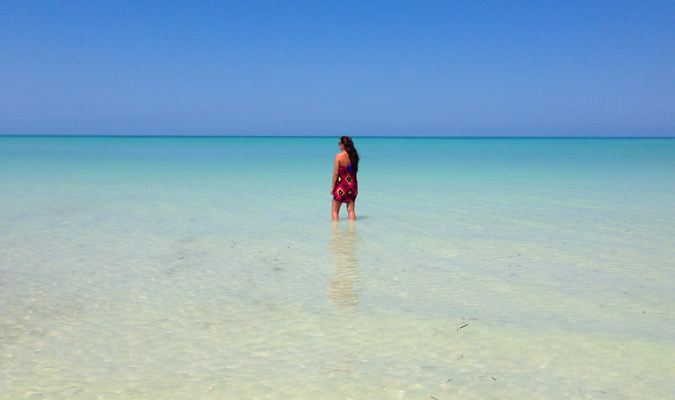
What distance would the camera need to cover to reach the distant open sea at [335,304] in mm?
3250

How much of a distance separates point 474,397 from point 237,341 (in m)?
1.69

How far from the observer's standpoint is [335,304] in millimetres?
4621

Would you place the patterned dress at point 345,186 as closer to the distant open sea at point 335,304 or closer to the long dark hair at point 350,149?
the long dark hair at point 350,149

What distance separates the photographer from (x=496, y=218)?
914cm

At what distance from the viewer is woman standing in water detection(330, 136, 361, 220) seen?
27.7 ft

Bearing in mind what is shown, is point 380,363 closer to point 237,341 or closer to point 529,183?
point 237,341

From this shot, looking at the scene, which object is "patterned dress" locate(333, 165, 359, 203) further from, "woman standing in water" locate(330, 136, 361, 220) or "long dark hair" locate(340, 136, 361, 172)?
"long dark hair" locate(340, 136, 361, 172)

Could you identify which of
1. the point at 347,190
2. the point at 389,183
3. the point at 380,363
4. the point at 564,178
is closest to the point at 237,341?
the point at 380,363

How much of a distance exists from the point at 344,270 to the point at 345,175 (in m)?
3.07

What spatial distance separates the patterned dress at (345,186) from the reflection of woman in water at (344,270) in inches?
28.9

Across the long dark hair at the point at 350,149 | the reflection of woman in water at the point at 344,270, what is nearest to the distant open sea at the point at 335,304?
the reflection of woman in water at the point at 344,270

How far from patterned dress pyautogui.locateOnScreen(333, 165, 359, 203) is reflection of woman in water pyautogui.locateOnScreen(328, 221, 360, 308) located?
2.41ft

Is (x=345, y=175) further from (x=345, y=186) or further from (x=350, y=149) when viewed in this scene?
(x=350, y=149)

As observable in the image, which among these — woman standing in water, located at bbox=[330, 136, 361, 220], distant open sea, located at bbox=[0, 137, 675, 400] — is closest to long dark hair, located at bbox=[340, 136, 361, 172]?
woman standing in water, located at bbox=[330, 136, 361, 220]
